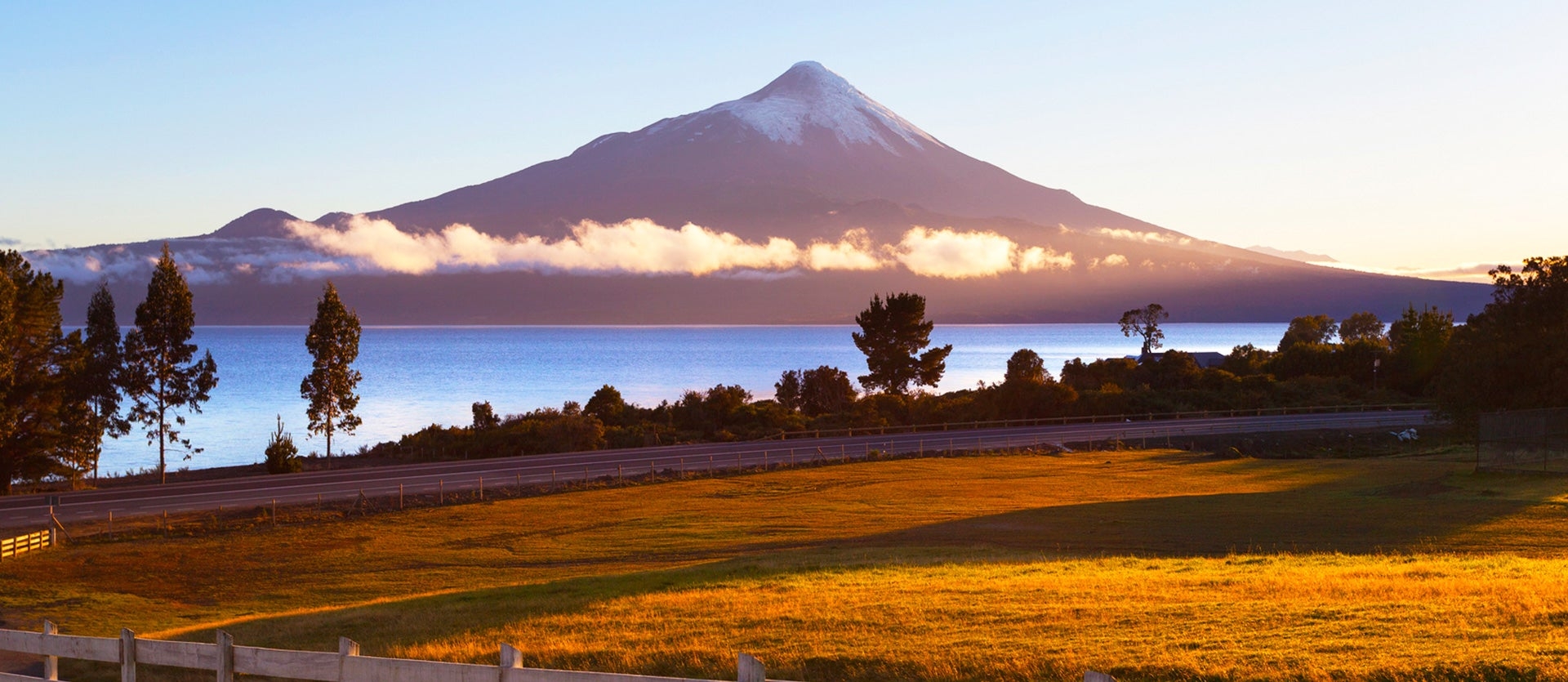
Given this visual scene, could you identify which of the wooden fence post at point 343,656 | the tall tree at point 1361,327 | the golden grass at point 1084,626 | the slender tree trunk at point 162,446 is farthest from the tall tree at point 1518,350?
the tall tree at point 1361,327

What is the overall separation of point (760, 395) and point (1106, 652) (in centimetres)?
14550

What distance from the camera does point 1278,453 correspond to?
66.6m

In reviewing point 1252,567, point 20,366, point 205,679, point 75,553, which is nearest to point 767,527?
point 1252,567

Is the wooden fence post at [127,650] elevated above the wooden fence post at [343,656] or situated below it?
below

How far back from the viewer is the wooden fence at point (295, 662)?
686 cm

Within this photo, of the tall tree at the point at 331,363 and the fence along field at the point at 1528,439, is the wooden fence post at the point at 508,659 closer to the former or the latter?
the fence along field at the point at 1528,439

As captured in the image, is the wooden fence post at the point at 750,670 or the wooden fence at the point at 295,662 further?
the wooden fence at the point at 295,662

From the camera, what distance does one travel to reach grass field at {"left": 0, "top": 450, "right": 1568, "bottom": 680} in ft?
39.7

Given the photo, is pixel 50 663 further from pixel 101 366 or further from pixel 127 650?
pixel 101 366

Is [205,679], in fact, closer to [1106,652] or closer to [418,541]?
[1106,652]

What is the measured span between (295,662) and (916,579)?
1377cm

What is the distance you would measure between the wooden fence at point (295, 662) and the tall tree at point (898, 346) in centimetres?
9204

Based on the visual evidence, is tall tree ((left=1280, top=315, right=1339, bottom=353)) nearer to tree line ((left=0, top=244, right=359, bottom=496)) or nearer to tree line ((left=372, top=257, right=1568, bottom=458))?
tree line ((left=372, top=257, right=1568, bottom=458))

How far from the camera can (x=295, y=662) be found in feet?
26.2
